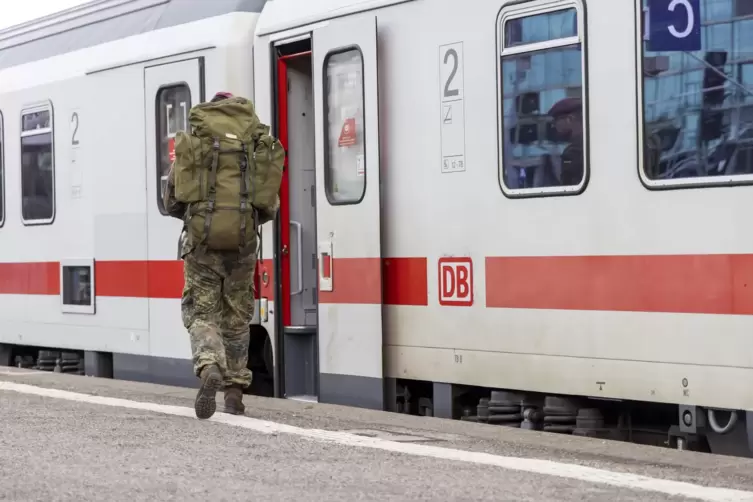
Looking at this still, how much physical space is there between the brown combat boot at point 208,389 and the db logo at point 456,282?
4.56 feet

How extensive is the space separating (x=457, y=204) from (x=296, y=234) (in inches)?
70.9

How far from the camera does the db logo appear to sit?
8.66 meters

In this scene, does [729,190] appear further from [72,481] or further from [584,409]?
[72,481]

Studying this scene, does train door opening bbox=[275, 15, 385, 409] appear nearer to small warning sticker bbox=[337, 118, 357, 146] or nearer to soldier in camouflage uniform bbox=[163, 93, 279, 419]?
small warning sticker bbox=[337, 118, 357, 146]

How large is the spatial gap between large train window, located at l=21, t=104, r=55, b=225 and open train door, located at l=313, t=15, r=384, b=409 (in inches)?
153

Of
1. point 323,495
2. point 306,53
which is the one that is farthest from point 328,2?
point 323,495

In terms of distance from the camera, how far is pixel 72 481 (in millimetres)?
6402

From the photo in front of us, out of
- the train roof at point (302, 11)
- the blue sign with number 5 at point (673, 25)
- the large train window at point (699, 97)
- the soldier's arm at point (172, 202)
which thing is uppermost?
the train roof at point (302, 11)

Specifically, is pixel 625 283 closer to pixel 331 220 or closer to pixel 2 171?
pixel 331 220

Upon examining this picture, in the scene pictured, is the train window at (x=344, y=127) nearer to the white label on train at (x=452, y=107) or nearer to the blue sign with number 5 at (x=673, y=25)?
the white label on train at (x=452, y=107)

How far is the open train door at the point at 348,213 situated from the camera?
9.30m

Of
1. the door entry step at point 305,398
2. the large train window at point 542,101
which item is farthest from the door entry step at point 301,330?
the large train window at point 542,101

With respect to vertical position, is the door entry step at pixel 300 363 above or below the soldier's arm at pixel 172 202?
below

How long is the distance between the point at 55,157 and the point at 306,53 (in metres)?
3.62
